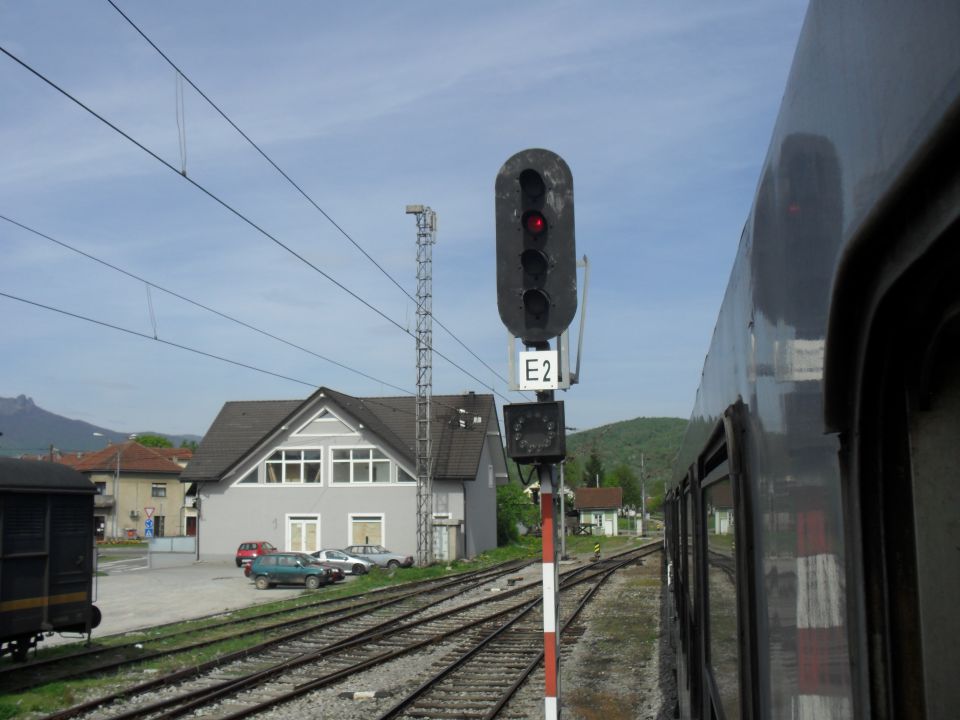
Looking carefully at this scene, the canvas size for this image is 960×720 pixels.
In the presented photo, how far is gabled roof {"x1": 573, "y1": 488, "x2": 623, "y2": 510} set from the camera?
82.5 meters

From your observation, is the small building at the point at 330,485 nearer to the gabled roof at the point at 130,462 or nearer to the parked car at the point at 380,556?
the parked car at the point at 380,556

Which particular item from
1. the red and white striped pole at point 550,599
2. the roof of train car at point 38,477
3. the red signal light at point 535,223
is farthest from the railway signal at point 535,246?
the roof of train car at point 38,477

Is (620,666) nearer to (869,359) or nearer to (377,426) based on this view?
(869,359)

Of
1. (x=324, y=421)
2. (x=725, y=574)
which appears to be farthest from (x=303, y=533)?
(x=725, y=574)

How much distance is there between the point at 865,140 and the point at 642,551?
46.8 metres

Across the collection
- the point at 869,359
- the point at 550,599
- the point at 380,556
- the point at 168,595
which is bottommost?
the point at 168,595

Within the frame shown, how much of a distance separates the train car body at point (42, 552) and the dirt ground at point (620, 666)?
741cm

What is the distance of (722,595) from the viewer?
3.38 metres

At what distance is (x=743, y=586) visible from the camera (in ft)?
8.45

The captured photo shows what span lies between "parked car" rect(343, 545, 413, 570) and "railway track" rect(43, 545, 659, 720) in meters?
17.9

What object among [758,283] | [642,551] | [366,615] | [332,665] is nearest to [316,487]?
[642,551]

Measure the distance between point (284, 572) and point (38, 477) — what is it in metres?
17.6

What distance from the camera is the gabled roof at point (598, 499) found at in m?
82.5

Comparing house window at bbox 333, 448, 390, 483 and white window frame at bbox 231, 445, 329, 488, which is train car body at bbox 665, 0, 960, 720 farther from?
white window frame at bbox 231, 445, 329, 488
